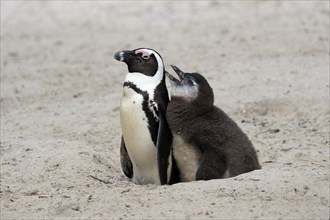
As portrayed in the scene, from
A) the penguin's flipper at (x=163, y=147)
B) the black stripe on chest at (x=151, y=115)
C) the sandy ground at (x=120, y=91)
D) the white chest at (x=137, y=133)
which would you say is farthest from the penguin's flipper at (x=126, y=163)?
the penguin's flipper at (x=163, y=147)

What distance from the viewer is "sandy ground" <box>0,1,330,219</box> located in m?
4.36

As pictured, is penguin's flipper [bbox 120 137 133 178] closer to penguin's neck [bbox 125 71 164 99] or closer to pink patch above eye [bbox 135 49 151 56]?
penguin's neck [bbox 125 71 164 99]

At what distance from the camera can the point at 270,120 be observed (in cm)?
691

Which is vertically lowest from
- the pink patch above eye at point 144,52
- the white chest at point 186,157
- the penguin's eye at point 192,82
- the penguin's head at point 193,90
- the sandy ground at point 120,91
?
the sandy ground at point 120,91

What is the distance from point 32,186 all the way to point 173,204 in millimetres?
1158

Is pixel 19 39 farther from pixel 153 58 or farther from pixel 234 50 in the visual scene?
pixel 153 58

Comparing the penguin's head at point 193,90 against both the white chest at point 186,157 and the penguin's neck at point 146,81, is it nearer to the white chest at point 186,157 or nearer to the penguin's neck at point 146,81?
the penguin's neck at point 146,81

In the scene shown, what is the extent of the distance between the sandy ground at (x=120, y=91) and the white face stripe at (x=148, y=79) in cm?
61

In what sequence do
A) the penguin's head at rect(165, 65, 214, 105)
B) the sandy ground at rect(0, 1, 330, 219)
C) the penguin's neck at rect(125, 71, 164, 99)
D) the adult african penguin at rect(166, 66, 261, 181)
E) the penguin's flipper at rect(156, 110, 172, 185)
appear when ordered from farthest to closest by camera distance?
the penguin's neck at rect(125, 71, 164, 99) < the penguin's head at rect(165, 65, 214, 105) < the penguin's flipper at rect(156, 110, 172, 185) < the adult african penguin at rect(166, 66, 261, 181) < the sandy ground at rect(0, 1, 330, 219)

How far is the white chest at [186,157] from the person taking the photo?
495 centimetres

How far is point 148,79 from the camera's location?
207 inches

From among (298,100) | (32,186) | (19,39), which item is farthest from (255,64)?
(32,186)

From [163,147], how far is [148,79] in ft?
1.66

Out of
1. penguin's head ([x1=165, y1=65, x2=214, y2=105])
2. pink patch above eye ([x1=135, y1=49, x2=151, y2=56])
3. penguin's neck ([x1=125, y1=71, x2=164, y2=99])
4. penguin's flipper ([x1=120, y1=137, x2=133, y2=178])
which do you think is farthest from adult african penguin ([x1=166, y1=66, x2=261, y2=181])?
penguin's flipper ([x1=120, y1=137, x2=133, y2=178])
